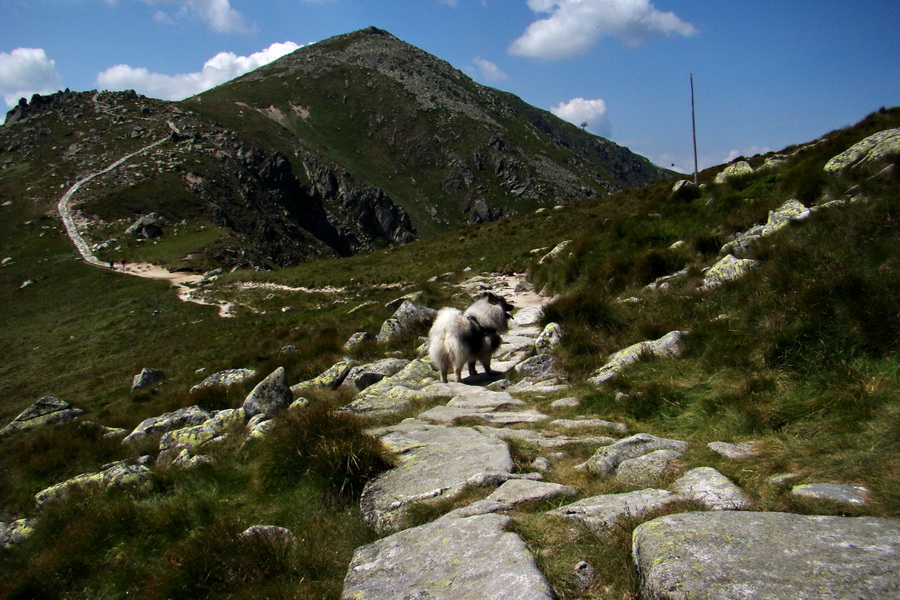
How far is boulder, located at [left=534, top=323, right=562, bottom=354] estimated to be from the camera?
9.80 m

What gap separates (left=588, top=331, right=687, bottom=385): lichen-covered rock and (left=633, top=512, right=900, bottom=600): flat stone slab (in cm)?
461

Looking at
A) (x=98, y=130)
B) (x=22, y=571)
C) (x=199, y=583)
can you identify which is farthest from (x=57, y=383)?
(x=98, y=130)

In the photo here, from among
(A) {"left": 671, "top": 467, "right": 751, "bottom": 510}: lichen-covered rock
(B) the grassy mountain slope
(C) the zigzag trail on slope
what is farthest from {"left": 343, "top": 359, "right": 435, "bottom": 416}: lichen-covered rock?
(C) the zigzag trail on slope

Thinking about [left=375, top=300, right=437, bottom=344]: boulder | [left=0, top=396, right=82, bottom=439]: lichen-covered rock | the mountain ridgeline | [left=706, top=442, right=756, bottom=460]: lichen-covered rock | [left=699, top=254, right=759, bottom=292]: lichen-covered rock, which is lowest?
[left=0, top=396, right=82, bottom=439]: lichen-covered rock

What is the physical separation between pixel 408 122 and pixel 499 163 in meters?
35.0

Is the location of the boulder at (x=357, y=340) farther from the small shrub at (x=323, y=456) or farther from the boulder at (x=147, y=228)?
the boulder at (x=147, y=228)

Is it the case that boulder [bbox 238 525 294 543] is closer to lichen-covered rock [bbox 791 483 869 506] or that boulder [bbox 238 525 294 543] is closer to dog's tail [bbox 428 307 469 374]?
lichen-covered rock [bbox 791 483 869 506]

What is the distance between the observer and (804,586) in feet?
7.53

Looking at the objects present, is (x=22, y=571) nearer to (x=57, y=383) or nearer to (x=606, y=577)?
(x=606, y=577)

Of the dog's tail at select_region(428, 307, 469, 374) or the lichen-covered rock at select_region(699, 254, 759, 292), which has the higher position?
the lichen-covered rock at select_region(699, 254, 759, 292)

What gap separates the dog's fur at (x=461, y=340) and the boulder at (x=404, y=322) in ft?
13.4

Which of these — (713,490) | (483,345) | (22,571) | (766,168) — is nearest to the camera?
(713,490)

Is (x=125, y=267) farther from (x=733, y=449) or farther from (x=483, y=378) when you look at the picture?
(x=733, y=449)

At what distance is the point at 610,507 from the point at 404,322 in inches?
447
